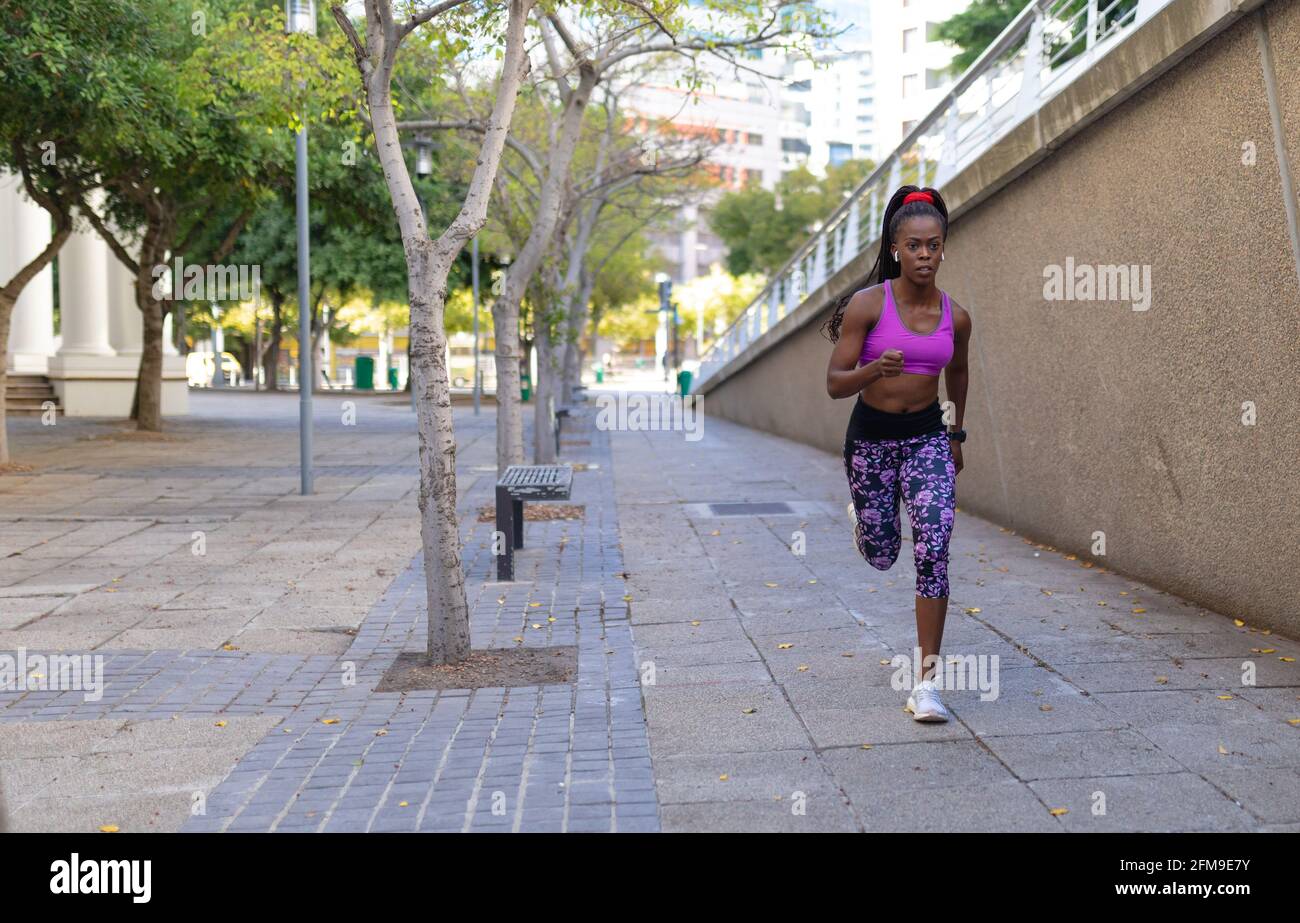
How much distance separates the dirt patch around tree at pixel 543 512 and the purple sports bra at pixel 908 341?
21.2 ft

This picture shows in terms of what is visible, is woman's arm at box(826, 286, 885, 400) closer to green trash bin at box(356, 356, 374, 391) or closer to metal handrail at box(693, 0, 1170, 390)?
metal handrail at box(693, 0, 1170, 390)

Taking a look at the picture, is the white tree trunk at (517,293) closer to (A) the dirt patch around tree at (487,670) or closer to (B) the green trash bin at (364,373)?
(A) the dirt patch around tree at (487,670)

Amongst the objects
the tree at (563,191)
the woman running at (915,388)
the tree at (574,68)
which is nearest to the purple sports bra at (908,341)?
the woman running at (915,388)

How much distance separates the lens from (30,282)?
27.9 meters

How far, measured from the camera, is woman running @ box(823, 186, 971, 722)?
4.94 meters

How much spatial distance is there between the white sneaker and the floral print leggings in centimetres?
33

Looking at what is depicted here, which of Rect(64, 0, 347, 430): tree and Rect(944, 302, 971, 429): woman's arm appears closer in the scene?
Rect(944, 302, 971, 429): woman's arm

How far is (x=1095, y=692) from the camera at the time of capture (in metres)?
5.34

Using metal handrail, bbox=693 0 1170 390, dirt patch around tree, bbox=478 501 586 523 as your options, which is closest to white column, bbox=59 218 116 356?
metal handrail, bbox=693 0 1170 390

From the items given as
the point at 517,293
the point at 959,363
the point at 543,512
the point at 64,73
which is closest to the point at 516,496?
the point at 543,512

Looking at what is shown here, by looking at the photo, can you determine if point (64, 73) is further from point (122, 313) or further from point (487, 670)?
point (122, 313)

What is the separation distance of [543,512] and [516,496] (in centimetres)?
273

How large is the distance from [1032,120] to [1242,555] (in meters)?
3.77
